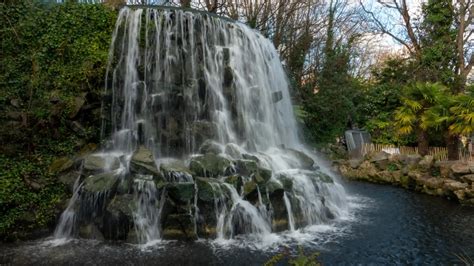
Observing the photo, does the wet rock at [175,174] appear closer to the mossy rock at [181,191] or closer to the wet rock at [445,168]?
the mossy rock at [181,191]

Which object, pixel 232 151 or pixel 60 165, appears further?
pixel 232 151

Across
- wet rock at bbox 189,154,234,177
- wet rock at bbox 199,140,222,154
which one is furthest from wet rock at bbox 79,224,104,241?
wet rock at bbox 199,140,222,154

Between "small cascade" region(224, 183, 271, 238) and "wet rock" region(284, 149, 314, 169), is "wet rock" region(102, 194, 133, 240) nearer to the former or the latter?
"small cascade" region(224, 183, 271, 238)

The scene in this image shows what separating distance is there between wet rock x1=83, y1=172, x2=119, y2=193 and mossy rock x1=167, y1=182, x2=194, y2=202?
51.5 inches

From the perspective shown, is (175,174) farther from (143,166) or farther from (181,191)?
(143,166)

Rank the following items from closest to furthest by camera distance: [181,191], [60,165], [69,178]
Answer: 1. [181,191]
2. [69,178]
3. [60,165]

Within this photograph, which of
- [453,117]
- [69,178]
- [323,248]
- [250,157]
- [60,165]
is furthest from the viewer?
[453,117]

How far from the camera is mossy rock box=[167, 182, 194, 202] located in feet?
27.6

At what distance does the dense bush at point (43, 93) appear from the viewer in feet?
29.7

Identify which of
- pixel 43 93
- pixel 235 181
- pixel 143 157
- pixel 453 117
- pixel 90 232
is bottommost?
pixel 90 232

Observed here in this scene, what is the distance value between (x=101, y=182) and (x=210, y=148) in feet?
10.5

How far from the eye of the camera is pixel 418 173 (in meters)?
14.3

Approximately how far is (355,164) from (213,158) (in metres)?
9.94

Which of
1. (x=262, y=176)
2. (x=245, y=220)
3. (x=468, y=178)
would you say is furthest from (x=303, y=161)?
(x=468, y=178)
